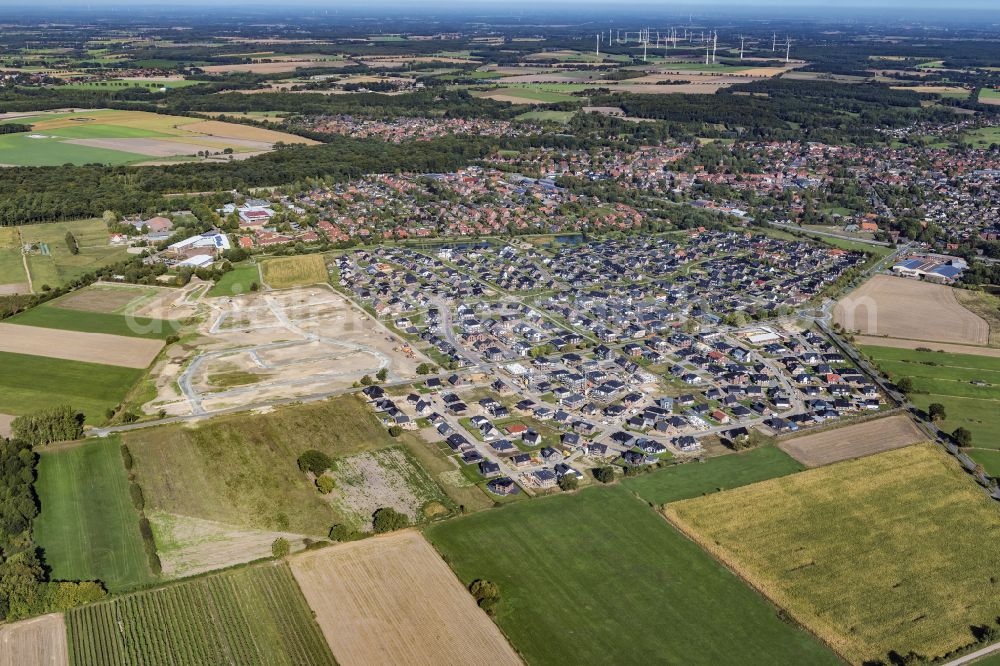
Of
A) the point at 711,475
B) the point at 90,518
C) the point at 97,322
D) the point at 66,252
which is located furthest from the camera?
the point at 66,252

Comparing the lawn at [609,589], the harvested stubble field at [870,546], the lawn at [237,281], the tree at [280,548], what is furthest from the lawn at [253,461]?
the lawn at [237,281]

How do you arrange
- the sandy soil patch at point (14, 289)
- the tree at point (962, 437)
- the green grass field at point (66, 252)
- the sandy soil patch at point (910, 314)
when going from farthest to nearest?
the green grass field at point (66, 252) < the sandy soil patch at point (14, 289) < the sandy soil patch at point (910, 314) < the tree at point (962, 437)

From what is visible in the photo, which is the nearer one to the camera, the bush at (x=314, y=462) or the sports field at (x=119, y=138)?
the bush at (x=314, y=462)

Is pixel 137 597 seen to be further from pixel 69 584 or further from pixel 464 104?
pixel 464 104

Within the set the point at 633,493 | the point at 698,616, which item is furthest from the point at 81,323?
the point at 698,616

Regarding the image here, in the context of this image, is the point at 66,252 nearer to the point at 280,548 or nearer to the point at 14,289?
the point at 14,289

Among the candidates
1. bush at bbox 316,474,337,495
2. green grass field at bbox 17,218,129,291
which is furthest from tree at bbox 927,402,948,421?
green grass field at bbox 17,218,129,291

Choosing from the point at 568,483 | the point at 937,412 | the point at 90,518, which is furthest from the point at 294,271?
the point at 937,412

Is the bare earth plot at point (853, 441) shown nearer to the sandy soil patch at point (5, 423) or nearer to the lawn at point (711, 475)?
the lawn at point (711, 475)
